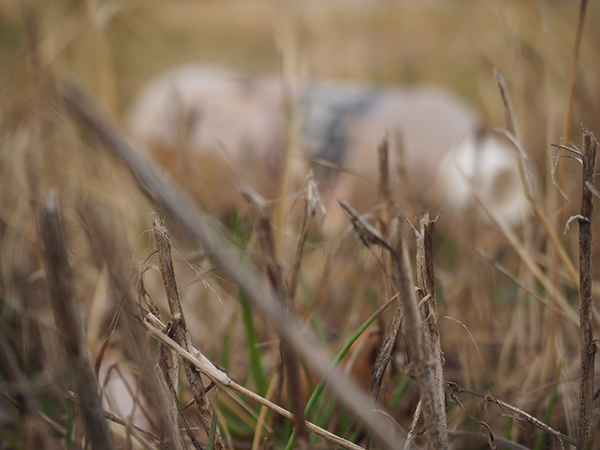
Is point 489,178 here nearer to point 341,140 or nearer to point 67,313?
point 341,140

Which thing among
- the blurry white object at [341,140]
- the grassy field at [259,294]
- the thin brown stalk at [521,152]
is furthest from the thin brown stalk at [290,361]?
the blurry white object at [341,140]

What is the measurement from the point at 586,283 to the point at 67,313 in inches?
5.8

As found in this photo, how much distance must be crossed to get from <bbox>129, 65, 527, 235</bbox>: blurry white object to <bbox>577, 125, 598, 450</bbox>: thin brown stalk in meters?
0.27

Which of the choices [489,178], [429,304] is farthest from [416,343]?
[489,178]

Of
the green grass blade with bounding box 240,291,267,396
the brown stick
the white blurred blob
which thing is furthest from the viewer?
the white blurred blob

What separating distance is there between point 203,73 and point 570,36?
1.77 feet

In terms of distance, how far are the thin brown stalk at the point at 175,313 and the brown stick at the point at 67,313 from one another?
28mm

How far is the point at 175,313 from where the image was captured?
14cm

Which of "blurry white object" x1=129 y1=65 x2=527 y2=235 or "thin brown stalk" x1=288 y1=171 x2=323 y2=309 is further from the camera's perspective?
"blurry white object" x1=129 y1=65 x2=527 y2=235

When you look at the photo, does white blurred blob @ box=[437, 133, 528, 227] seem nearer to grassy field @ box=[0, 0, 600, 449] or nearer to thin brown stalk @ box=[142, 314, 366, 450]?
grassy field @ box=[0, 0, 600, 449]

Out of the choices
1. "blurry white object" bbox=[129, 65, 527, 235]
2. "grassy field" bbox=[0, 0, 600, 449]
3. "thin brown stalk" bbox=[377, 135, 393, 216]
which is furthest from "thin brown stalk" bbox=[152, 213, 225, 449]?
"blurry white object" bbox=[129, 65, 527, 235]

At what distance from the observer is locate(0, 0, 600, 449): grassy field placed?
4.5 inches

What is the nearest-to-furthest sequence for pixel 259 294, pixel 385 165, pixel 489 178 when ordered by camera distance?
pixel 259 294, pixel 385 165, pixel 489 178

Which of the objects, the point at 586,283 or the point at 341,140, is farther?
the point at 341,140
